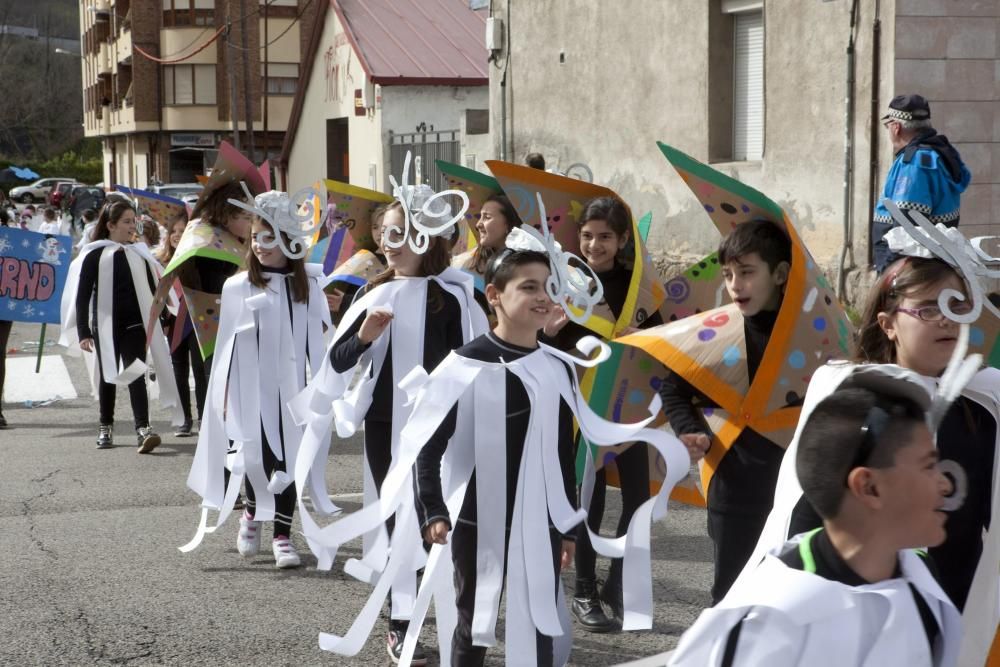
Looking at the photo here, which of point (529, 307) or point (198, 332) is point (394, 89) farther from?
point (529, 307)

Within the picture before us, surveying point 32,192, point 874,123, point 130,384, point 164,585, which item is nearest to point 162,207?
point 130,384

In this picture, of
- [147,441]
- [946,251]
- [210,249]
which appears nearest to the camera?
[946,251]

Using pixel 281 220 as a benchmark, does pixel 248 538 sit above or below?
below

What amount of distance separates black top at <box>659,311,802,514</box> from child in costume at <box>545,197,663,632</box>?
121 cm

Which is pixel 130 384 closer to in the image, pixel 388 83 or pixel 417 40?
pixel 388 83

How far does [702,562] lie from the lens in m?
6.57

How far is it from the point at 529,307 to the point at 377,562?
49.8 inches

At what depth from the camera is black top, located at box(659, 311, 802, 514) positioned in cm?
431

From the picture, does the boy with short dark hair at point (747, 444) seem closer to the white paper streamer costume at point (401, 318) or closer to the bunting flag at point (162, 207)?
the white paper streamer costume at point (401, 318)

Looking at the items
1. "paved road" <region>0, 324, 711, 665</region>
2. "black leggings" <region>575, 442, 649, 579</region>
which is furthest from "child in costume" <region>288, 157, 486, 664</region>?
"black leggings" <region>575, 442, 649, 579</region>

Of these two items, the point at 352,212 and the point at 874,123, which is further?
the point at 874,123

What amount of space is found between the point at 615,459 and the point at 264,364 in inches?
79.8

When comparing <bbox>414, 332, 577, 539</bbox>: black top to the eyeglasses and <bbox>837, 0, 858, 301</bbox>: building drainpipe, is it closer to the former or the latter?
the eyeglasses

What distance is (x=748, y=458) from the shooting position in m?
4.37
